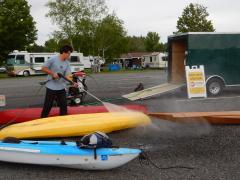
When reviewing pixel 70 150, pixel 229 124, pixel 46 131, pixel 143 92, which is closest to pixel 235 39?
pixel 143 92

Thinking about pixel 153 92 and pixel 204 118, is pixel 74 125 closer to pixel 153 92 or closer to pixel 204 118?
pixel 204 118

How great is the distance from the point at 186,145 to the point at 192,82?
22.1 ft

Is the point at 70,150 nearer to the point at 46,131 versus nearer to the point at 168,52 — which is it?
the point at 46,131

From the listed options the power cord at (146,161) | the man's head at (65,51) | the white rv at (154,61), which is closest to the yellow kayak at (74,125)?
the man's head at (65,51)

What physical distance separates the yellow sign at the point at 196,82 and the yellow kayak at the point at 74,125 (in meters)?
5.54

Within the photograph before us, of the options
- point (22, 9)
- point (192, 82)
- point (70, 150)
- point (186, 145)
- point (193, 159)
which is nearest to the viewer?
point (70, 150)

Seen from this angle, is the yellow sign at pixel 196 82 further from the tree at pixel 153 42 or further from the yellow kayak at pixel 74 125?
the tree at pixel 153 42

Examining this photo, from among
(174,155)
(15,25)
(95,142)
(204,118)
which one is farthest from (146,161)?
(15,25)

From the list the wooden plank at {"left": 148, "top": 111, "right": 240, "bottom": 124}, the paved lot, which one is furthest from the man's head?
the wooden plank at {"left": 148, "top": 111, "right": 240, "bottom": 124}

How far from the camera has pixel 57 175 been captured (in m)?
5.90

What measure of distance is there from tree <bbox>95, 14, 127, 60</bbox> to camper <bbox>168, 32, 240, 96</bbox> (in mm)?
35833

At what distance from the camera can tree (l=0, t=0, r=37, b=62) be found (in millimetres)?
42469

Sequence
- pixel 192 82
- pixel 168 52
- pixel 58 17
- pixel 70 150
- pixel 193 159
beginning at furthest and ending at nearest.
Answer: pixel 58 17 → pixel 168 52 → pixel 192 82 → pixel 193 159 → pixel 70 150

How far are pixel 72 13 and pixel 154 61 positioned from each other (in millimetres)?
13099
